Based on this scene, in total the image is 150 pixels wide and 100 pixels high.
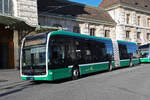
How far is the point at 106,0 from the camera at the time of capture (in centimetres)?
4031

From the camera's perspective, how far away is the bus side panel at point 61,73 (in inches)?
405

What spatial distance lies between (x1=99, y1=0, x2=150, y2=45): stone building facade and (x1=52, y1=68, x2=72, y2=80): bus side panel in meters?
25.2

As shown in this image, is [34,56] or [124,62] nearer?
[34,56]

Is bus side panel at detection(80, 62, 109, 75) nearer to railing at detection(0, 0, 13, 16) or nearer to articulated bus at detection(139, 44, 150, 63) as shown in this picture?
railing at detection(0, 0, 13, 16)

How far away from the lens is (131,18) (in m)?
36.9

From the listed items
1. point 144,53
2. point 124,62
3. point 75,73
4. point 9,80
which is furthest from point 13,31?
point 144,53

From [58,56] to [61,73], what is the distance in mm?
948

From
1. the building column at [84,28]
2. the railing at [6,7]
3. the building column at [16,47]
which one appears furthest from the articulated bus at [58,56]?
the building column at [84,28]

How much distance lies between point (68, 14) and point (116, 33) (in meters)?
11.2

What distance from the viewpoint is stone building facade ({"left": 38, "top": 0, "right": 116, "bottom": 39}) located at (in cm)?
2540

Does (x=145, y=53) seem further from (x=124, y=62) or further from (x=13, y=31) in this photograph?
(x=13, y=31)

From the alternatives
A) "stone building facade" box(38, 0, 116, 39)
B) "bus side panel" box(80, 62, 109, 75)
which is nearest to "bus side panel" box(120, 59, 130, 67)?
"bus side panel" box(80, 62, 109, 75)

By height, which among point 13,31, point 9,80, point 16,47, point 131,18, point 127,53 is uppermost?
point 131,18

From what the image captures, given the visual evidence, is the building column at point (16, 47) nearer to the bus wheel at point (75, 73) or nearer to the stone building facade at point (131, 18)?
the bus wheel at point (75, 73)
